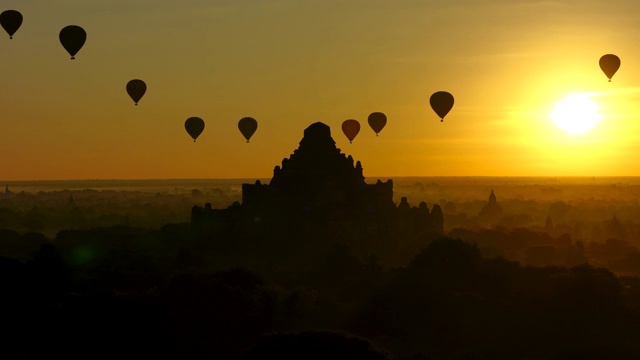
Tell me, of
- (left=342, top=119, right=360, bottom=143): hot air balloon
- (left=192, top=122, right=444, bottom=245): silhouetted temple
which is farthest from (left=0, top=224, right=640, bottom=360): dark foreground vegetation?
(left=342, top=119, right=360, bottom=143): hot air balloon

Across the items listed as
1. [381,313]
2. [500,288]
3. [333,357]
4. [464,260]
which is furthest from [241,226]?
[333,357]

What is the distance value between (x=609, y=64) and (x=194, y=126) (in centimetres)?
3009

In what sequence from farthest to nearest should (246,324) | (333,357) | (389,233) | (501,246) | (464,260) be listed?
(501,246), (389,233), (464,260), (246,324), (333,357)

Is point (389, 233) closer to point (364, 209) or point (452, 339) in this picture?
point (364, 209)

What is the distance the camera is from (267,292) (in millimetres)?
59000

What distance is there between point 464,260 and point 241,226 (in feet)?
70.6

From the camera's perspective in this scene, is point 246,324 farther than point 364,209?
No

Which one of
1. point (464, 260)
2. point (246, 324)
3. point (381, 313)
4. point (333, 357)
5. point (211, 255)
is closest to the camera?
point (333, 357)

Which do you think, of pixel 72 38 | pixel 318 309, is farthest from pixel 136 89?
pixel 318 309

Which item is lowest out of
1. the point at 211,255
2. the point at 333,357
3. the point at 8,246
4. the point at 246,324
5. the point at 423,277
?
the point at 333,357

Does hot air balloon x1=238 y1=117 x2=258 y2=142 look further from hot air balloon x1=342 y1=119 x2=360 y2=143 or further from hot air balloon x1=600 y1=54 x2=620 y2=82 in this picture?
hot air balloon x1=600 y1=54 x2=620 y2=82

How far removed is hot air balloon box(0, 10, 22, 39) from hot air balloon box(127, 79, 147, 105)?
9358mm

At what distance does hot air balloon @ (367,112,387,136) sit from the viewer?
→ 92312 mm

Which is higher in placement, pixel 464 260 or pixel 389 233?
pixel 389 233
